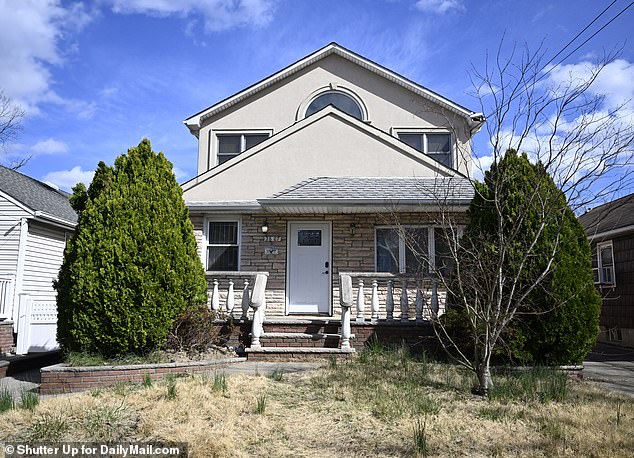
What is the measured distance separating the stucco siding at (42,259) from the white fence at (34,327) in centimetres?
266

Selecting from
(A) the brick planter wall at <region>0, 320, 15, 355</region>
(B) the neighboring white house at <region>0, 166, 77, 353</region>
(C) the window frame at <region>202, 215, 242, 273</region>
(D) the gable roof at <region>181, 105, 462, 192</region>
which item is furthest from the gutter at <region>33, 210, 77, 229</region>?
(C) the window frame at <region>202, 215, 242, 273</region>

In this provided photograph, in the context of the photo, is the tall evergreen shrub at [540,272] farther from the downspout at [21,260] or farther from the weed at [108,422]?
the downspout at [21,260]

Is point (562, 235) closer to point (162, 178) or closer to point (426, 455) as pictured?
point (426, 455)

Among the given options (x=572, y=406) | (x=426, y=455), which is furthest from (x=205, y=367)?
(x=572, y=406)

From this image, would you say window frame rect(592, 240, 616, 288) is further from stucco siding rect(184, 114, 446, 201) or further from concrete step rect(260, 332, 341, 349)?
concrete step rect(260, 332, 341, 349)

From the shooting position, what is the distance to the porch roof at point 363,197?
9617mm

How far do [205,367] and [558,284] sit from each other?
5.04m

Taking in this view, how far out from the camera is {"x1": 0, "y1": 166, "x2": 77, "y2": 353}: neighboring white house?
9437 mm

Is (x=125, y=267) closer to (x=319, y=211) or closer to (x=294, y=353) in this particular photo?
(x=294, y=353)

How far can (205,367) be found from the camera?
23.0ft

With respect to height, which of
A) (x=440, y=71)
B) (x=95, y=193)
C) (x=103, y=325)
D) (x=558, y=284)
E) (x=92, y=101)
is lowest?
(x=103, y=325)

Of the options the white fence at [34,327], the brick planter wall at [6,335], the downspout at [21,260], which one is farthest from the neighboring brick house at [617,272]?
the downspout at [21,260]

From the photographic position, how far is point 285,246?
10672 mm

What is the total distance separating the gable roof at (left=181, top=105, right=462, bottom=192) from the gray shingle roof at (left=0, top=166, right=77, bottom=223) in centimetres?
472
